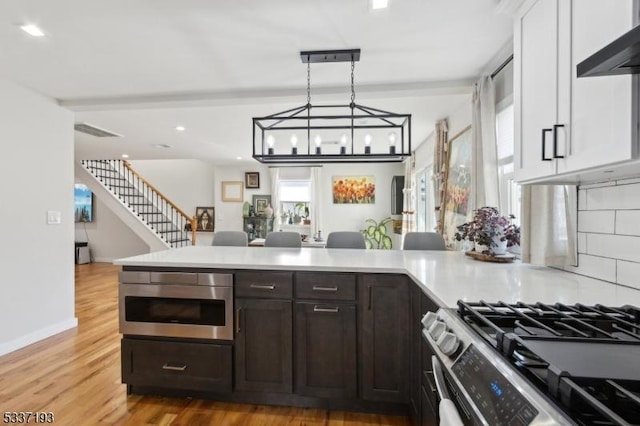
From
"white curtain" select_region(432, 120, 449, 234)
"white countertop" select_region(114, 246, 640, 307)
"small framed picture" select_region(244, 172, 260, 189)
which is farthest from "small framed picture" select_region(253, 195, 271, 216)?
"white countertop" select_region(114, 246, 640, 307)

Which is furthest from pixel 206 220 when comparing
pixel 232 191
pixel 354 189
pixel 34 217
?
pixel 34 217

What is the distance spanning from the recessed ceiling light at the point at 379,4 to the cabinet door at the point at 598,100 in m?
0.97

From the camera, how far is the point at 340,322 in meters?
1.98

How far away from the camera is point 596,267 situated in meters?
1.61

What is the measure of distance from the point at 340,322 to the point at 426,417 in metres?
0.69

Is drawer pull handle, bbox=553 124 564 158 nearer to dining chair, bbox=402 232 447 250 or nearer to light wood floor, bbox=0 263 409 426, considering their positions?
light wood floor, bbox=0 263 409 426

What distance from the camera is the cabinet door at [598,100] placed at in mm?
953

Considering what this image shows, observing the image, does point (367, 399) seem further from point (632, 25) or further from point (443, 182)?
point (443, 182)

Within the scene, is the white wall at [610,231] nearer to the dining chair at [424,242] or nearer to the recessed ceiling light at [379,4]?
the dining chair at [424,242]

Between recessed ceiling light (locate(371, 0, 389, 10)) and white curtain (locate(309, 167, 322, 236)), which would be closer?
recessed ceiling light (locate(371, 0, 389, 10))

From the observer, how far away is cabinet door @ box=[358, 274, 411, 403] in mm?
1909

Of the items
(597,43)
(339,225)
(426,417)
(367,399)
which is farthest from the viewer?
(339,225)

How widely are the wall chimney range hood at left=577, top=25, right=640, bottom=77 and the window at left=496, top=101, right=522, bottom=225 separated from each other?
1.84 meters

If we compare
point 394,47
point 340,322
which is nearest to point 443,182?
point 394,47
